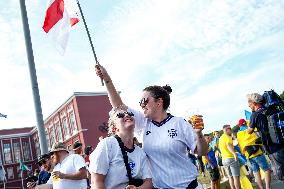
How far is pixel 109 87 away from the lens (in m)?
3.99

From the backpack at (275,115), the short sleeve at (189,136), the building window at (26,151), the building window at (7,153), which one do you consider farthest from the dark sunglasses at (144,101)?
the building window at (26,151)

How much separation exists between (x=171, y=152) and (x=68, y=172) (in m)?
2.56

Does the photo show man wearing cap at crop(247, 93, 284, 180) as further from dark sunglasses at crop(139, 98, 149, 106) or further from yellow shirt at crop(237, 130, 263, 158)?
dark sunglasses at crop(139, 98, 149, 106)

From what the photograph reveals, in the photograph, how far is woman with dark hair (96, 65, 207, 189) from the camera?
129 inches

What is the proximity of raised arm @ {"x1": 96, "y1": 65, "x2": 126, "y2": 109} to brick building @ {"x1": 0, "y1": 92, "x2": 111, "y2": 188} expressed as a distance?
1226 inches

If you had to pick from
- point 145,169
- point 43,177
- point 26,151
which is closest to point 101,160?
point 145,169

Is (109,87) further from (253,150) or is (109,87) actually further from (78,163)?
(253,150)

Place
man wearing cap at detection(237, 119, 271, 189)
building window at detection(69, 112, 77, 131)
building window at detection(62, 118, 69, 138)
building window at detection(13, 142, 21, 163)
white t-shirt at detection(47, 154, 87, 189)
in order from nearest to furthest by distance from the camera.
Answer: white t-shirt at detection(47, 154, 87, 189)
man wearing cap at detection(237, 119, 271, 189)
building window at detection(69, 112, 77, 131)
building window at detection(62, 118, 69, 138)
building window at detection(13, 142, 21, 163)

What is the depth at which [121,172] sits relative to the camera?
3084 mm

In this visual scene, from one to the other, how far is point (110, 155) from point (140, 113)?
696 millimetres

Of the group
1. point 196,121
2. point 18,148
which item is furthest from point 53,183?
point 18,148

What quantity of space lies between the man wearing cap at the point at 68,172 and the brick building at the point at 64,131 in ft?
95.4

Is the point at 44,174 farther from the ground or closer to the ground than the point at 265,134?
farther from the ground

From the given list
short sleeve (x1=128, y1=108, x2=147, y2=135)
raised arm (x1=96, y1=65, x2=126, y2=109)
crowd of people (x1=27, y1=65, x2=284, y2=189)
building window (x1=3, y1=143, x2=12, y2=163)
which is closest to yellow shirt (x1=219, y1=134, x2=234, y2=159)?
crowd of people (x1=27, y1=65, x2=284, y2=189)
